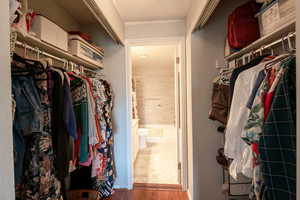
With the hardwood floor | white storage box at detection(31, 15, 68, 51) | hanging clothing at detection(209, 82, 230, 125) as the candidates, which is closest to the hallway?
the hardwood floor

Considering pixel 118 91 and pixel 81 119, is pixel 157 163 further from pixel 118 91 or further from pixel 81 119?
pixel 81 119

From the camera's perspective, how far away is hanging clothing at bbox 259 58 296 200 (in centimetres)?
67

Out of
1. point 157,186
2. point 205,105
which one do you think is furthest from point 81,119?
point 157,186

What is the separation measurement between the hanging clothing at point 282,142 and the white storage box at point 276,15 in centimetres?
39

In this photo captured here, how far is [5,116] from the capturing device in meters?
0.55

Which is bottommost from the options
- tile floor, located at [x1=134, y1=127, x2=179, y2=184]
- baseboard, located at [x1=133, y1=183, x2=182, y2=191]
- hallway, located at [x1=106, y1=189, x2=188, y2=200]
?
hallway, located at [x1=106, y1=189, x2=188, y2=200]

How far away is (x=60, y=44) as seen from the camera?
1398 mm

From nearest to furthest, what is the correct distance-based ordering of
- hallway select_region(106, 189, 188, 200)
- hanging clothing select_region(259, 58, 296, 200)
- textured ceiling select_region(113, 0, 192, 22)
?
hanging clothing select_region(259, 58, 296, 200) < textured ceiling select_region(113, 0, 192, 22) < hallway select_region(106, 189, 188, 200)

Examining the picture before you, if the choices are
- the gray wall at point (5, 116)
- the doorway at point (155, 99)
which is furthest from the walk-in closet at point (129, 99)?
the doorway at point (155, 99)

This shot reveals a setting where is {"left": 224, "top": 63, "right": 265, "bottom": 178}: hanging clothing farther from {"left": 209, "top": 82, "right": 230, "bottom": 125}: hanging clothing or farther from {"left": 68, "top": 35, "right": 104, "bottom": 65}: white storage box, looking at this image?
{"left": 68, "top": 35, "right": 104, "bottom": 65}: white storage box

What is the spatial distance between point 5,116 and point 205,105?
67.0 inches

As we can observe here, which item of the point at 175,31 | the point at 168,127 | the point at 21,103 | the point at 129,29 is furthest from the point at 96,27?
the point at 168,127

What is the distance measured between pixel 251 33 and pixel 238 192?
1.42 meters

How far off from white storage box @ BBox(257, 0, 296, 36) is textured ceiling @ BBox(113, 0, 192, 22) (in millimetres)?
916
